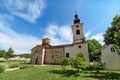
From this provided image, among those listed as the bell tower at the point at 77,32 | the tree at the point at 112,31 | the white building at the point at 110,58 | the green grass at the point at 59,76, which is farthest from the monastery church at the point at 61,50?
the green grass at the point at 59,76

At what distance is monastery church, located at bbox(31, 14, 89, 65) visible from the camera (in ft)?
111

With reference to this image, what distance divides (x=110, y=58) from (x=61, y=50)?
17499 millimetres

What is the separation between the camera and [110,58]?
780 inches

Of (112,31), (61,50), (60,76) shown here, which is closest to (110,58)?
(112,31)

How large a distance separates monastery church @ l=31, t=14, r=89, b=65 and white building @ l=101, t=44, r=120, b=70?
38.1 feet

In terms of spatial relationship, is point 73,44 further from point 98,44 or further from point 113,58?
point 98,44

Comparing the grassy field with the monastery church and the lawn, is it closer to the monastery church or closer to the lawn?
the lawn

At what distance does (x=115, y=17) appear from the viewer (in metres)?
17.5

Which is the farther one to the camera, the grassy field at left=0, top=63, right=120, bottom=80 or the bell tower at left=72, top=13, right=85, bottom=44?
the bell tower at left=72, top=13, right=85, bottom=44

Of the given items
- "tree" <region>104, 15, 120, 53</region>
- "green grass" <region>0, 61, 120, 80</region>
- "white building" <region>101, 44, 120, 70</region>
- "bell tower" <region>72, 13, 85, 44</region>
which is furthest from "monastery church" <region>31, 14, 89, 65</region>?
"green grass" <region>0, 61, 120, 80</region>

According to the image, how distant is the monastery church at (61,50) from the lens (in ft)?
111

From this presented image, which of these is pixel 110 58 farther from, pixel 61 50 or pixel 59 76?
pixel 61 50

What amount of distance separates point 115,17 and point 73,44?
1783 centimetres

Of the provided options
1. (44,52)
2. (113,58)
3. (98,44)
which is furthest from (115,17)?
(98,44)
